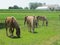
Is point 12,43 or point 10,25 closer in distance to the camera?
point 12,43

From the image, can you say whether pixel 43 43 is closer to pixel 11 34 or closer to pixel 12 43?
pixel 12 43

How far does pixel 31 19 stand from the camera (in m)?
28.1

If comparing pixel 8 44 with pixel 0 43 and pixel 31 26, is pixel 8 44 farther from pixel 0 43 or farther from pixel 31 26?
pixel 31 26

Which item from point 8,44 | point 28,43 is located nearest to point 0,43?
point 8,44

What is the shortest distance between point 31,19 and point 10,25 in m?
5.71

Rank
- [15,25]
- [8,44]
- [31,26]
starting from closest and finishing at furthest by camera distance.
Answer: [8,44], [15,25], [31,26]

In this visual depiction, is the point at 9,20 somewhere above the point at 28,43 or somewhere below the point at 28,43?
above

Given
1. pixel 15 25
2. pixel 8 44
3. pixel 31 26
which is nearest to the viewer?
pixel 8 44

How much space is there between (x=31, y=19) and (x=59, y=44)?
9.48 meters

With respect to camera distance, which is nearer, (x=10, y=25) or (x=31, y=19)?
(x=10, y=25)

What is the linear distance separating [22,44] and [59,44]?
289cm

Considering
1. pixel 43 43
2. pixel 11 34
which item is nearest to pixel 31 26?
pixel 11 34

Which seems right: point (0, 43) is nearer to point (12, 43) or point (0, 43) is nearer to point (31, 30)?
point (12, 43)

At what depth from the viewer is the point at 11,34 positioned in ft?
77.7
